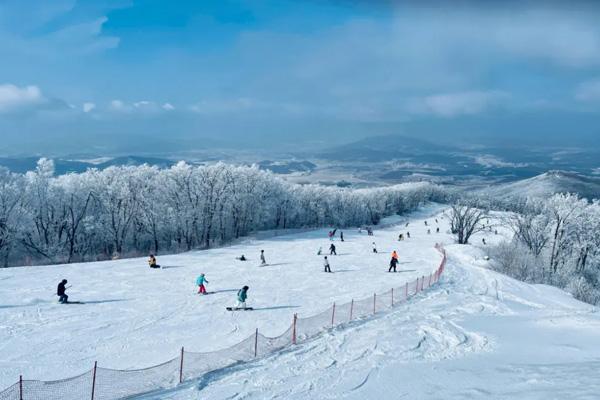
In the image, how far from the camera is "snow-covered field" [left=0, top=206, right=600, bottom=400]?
13680mm

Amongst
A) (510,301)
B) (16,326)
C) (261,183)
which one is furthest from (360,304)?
A: (261,183)

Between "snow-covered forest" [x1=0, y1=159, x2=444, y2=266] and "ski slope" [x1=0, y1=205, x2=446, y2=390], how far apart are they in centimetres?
1974

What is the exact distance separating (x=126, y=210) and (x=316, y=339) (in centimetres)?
5193

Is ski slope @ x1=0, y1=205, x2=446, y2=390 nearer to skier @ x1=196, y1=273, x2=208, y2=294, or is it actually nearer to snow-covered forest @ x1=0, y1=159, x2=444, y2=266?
skier @ x1=196, y1=273, x2=208, y2=294

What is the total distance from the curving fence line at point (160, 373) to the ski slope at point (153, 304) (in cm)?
122

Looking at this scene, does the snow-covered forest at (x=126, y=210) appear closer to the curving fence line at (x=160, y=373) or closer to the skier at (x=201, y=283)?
the skier at (x=201, y=283)

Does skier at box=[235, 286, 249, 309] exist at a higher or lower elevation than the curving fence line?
higher

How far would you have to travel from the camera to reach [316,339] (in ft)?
61.6

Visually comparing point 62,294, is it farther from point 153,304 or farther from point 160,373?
point 160,373

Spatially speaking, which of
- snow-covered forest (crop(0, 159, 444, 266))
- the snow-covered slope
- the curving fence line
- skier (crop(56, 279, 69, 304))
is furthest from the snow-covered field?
snow-covered forest (crop(0, 159, 444, 266))

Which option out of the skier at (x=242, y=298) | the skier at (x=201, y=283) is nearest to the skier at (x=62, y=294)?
the skier at (x=201, y=283)

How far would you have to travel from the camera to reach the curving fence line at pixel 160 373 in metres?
12.6

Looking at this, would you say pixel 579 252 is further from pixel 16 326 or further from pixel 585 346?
pixel 16 326

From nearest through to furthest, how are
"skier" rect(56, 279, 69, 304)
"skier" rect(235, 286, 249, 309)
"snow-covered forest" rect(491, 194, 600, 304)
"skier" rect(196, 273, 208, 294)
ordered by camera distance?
"skier" rect(235, 286, 249, 309)
"skier" rect(56, 279, 69, 304)
"skier" rect(196, 273, 208, 294)
"snow-covered forest" rect(491, 194, 600, 304)
